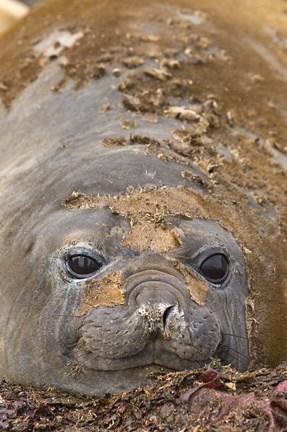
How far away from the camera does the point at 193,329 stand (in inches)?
175

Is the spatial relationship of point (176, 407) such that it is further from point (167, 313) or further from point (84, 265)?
point (84, 265)

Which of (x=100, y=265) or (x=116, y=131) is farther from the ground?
(x=116, y=131)

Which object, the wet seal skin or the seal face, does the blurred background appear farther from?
the seal face

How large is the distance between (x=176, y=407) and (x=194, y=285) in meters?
0.72

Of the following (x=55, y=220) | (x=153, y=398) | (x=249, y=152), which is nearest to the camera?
(x=153, y=398)

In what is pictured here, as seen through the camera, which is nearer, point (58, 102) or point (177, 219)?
point (177, 219)

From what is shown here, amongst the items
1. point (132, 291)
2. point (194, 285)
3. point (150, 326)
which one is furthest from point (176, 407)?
point (194, 285)

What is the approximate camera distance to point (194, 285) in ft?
15.2

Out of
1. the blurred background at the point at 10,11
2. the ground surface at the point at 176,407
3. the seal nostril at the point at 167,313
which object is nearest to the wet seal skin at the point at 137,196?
the seal nostril at the point at 167,313

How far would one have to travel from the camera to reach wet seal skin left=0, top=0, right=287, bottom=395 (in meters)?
4.54

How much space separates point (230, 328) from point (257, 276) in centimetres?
45

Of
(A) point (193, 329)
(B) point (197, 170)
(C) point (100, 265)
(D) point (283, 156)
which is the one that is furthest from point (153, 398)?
(D) point (283, 156)

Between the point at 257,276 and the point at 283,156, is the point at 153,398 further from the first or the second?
the point at 283,156

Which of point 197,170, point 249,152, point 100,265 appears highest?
point 249,152
